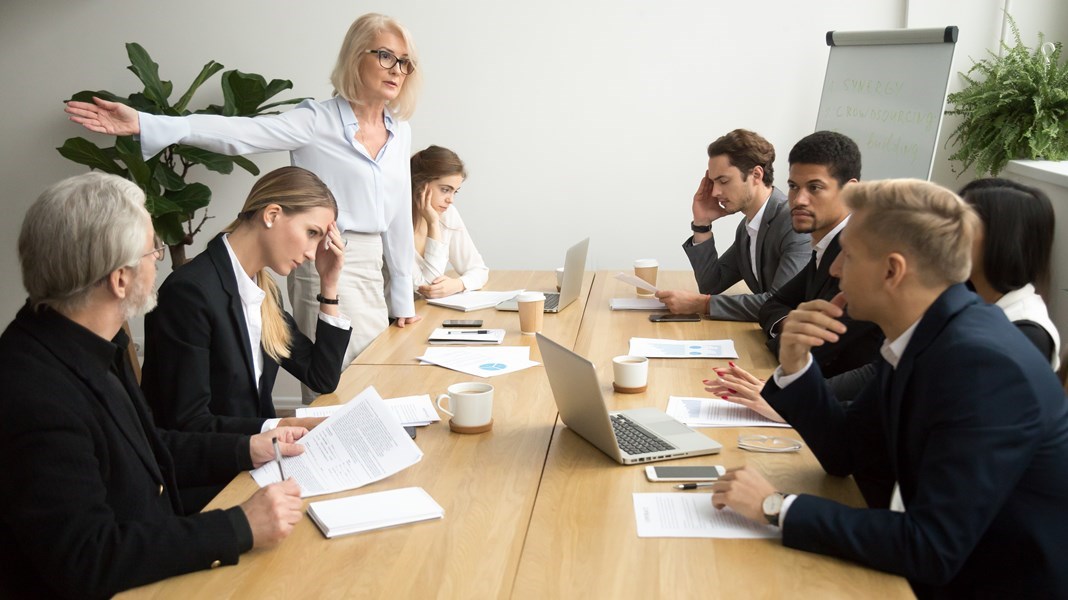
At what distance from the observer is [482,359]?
2.87m

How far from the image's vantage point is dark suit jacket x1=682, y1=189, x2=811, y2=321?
11.1 ft

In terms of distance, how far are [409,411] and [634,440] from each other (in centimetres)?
61

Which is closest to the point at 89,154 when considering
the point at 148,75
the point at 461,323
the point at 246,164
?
the point at 148,75

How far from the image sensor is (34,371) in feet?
5.14

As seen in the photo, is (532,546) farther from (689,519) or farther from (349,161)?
(349,161)

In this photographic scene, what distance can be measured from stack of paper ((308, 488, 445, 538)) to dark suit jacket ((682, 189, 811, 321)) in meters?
1.81

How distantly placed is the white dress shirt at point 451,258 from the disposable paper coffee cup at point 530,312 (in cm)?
84

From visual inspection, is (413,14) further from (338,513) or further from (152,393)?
(338,513)

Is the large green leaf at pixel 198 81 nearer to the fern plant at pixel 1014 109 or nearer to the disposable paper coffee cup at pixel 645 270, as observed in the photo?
the disposable paper coffee cup at pixel 645 270

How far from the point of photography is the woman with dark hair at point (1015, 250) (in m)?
2.21

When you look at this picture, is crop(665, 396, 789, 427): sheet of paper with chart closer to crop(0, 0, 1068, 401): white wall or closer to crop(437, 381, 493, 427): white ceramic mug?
crop(437, 381, 493, 427): white ceramic mug

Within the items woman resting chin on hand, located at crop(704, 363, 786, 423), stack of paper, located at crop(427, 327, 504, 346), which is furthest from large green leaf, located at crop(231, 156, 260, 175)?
woman resting chin on hand, located at crop(704, 363, 786, 423)

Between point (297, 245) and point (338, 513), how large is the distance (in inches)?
39.9

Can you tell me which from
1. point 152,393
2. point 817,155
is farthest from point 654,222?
point 152,393
